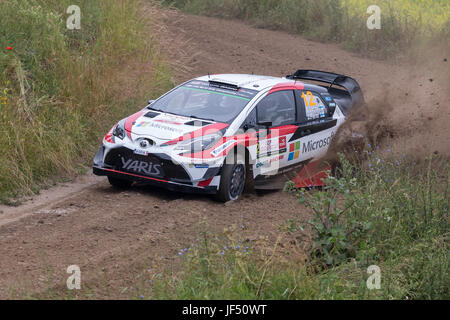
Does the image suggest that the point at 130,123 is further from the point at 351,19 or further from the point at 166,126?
the point at 351,19

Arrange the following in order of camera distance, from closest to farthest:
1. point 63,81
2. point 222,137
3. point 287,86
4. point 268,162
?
point 222,137 < point 268,162 < point 287,86 < point 63,81

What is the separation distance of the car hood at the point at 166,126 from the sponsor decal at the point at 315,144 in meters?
1.86

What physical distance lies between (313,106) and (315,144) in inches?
24.3

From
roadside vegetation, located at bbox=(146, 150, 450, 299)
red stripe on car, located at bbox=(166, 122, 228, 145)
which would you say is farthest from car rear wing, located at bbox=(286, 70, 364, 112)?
roadside vegetation, located at bbox=(146, 150, 450, 299)

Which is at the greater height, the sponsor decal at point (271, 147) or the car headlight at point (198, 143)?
the car headlight at point (198, 143)

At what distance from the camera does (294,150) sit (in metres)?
10.1

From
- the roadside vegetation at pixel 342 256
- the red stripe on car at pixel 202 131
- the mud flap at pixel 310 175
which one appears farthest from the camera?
the mud flap at pixel 310 175

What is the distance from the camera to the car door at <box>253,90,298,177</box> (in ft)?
31.1

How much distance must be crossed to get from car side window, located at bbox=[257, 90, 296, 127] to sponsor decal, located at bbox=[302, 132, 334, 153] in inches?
19.7

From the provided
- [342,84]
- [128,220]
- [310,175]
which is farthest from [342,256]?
[342,84]

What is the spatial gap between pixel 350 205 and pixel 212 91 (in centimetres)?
363

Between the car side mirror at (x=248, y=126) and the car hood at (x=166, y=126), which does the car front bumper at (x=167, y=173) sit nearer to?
the car hood at (x=166, y=126)

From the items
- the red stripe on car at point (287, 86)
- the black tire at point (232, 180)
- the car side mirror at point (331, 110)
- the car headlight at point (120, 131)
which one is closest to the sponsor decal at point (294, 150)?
the red stripe on car at point (287, 86)

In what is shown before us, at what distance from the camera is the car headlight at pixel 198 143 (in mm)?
8703
